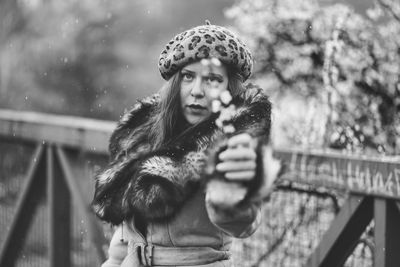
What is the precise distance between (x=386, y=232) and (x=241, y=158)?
0.88m

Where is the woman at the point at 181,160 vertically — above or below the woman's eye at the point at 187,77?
below

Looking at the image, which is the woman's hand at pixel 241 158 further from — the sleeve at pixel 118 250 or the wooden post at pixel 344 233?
the wooden post at pixel 344 233

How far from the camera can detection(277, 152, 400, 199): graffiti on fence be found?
2184 mm

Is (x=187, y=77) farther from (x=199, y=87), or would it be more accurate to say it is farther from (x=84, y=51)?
(x=84, y=51)

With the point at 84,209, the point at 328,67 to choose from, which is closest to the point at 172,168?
the point at 84,209

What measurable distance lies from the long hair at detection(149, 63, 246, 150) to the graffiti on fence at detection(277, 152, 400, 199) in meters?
0.48

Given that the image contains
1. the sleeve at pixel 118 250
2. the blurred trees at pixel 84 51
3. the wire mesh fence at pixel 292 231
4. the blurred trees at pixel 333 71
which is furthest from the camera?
the blurred trees at pixel 84 51

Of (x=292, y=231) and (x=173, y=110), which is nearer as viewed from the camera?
(x=173, y=110)

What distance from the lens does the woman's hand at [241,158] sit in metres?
1.53

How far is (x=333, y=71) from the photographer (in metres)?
3.83

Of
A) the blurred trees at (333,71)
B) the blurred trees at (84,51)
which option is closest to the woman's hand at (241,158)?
the blurred trees at (333,71)

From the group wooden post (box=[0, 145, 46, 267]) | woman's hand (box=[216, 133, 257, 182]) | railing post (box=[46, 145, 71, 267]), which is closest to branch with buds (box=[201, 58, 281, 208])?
woman's hand (box=[216, 133, 257, 182])

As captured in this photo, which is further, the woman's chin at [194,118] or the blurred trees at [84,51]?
the blurred trees at [84,51]

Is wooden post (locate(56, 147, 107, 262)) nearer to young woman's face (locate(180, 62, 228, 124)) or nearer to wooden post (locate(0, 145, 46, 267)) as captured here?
wooden post (locate(0, 145, 46, 267))
